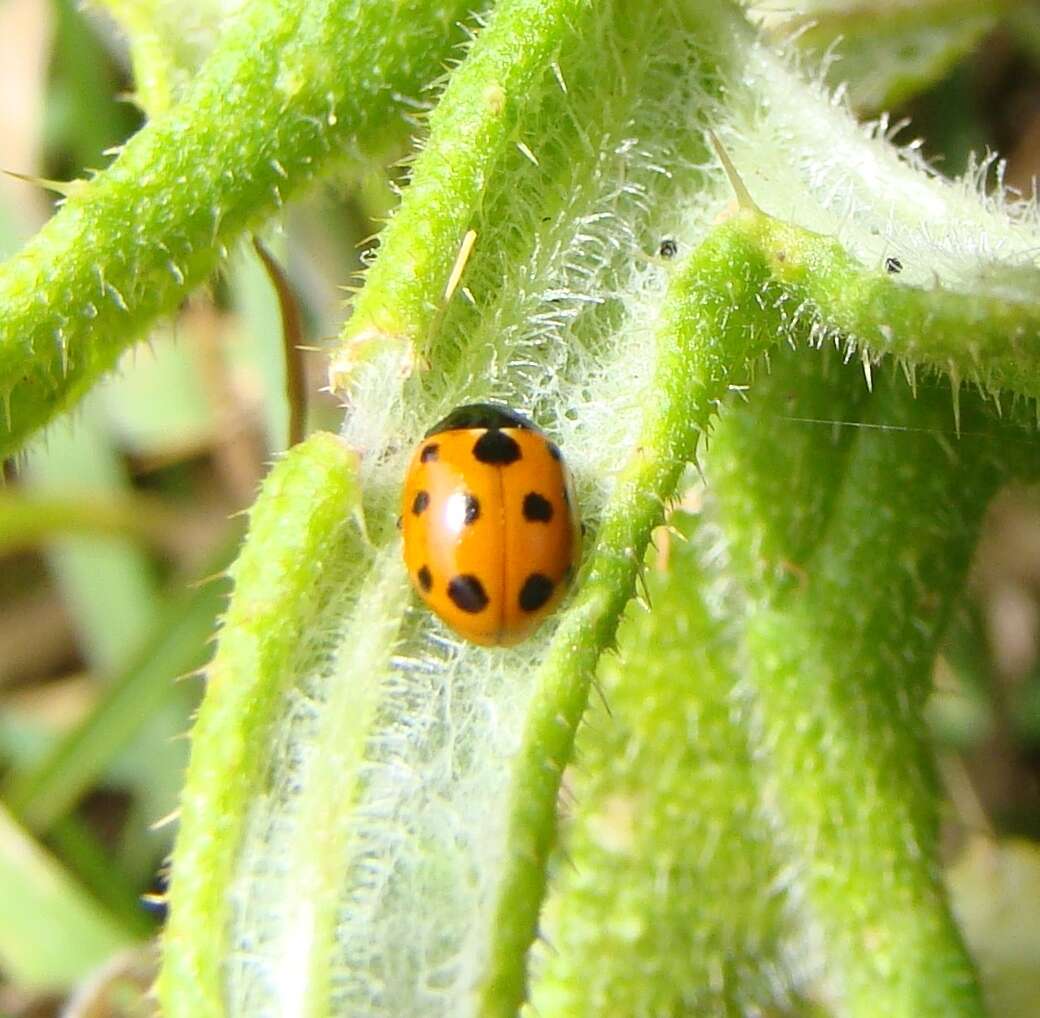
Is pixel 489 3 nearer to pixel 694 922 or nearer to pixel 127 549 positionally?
pixel 694 922

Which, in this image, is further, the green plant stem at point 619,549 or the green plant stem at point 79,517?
the green plant stem at point 79,517

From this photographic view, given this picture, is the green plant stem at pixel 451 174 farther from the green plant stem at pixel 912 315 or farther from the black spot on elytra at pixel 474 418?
the green plant stem at pixel 912 315

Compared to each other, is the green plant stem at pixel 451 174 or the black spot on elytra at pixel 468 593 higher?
the green plant stem at pixel 451 174

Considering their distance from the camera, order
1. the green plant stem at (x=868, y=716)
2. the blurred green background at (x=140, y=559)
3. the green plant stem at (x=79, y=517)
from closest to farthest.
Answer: the green plant stem at (x=868, y=716) < the blurred green background at (x=140, y=559) < the green plant stem at (x=79, y=517)

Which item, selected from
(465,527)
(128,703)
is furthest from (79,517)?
(465,527)

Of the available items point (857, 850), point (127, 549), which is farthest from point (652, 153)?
point (127, 549)

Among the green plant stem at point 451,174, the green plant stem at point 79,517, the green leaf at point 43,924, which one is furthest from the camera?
the green plant stem at point 79,517

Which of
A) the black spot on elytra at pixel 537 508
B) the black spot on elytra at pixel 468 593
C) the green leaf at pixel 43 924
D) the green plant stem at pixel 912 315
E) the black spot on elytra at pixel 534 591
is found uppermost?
the green plant stem at pixel 912 315

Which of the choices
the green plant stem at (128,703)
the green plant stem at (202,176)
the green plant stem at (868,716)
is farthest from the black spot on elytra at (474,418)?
the green plant stem at (128,703)
